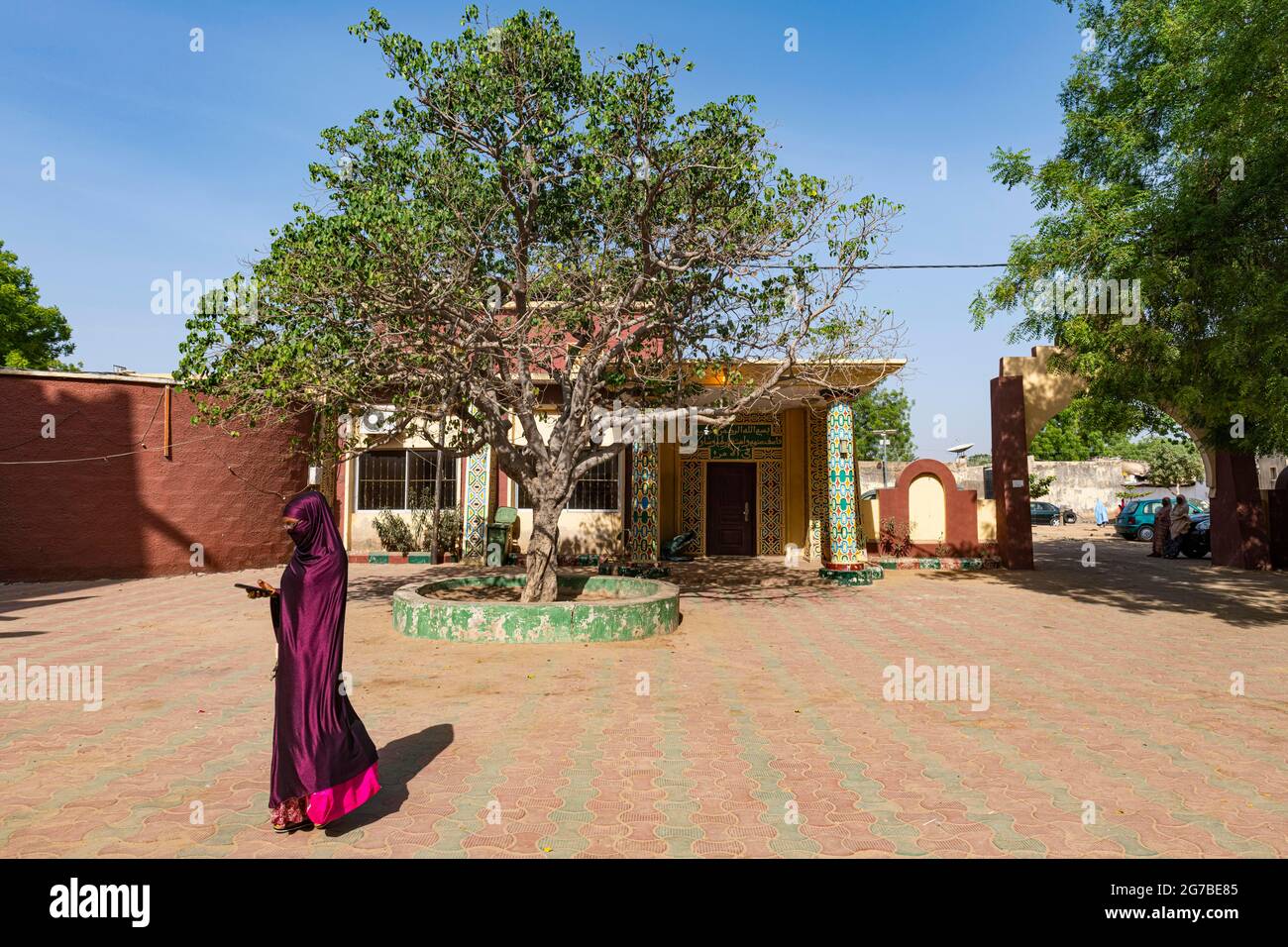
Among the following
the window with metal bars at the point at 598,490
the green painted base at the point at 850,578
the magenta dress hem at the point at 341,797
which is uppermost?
the window with metal bars at the point at 598,490

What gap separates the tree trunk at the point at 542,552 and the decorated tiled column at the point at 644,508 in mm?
5804

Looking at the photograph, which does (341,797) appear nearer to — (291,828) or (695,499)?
(291,828)

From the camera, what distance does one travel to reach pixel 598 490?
17.4 metres

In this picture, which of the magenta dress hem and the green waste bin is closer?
the magenta dress hem

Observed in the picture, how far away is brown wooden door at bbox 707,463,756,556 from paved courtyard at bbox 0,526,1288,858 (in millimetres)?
8754

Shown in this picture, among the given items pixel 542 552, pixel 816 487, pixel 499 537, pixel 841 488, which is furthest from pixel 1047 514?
pixel 542 552

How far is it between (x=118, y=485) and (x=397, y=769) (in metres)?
12.6

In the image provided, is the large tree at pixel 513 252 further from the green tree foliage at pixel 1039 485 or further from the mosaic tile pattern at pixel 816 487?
the green tree foliage at pixel 1039 485

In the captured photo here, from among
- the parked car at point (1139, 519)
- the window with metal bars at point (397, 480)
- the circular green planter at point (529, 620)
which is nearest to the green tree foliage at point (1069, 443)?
the parked car at point (1139, 519)

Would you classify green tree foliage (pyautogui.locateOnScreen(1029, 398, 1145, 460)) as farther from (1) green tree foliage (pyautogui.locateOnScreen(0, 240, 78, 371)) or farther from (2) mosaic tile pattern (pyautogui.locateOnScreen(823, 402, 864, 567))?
(1) green tree foliage (pyautogui.locateOnScreen(0, 240, 78, 371))

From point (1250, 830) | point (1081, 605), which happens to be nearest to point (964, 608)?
point (1081, 605)

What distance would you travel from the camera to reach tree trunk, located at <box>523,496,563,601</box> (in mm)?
9508

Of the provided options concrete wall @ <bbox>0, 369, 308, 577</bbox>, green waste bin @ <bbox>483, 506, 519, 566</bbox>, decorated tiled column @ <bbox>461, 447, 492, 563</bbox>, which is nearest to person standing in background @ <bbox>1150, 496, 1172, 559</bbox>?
green waste bin @ <bbox>483, 506, 519, 566</bbox>

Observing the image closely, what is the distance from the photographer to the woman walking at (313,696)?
3.67 metres
